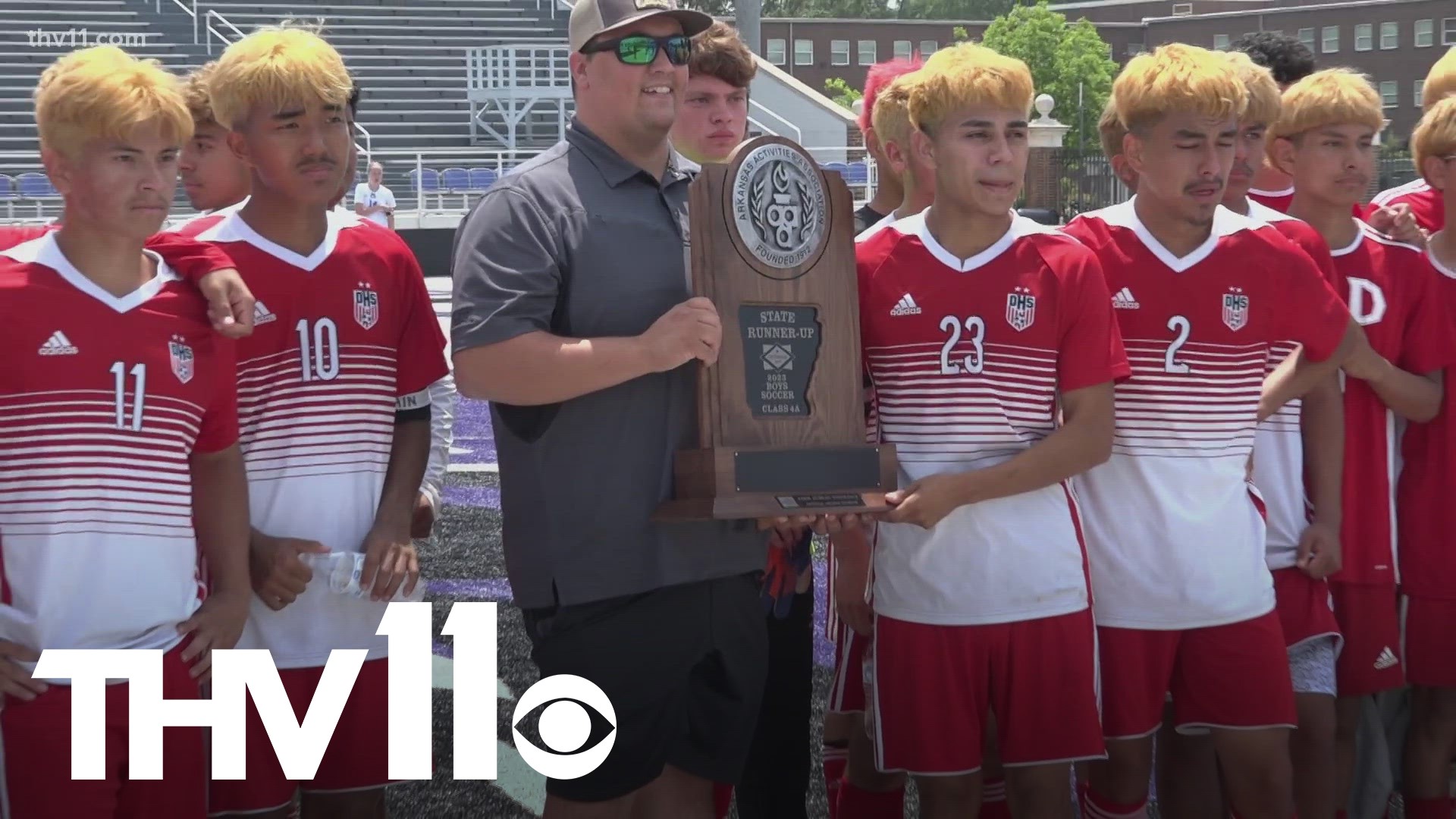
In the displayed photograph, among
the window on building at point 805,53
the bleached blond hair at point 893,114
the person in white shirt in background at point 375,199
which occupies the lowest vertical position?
the bleached blond hair at point 893,114

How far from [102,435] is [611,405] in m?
0.94

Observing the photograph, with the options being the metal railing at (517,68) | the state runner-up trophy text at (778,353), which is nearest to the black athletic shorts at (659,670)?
the state runner-up trophy text at (778,353)

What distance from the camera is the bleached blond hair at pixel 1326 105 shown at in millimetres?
4297

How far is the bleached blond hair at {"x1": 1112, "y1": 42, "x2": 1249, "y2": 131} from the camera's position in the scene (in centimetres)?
381

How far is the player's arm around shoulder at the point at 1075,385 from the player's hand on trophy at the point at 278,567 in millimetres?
1271

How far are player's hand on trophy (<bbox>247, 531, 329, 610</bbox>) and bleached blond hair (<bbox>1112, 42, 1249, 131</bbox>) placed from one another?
2.11m

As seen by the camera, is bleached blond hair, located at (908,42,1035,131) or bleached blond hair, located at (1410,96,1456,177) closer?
bleached blond hair, located at (908,42,1035,131)

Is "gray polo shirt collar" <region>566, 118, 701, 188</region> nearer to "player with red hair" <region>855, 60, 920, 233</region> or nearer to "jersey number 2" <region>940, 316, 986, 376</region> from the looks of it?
"jersey number 2" <region>940, 316, 986, 376</region>

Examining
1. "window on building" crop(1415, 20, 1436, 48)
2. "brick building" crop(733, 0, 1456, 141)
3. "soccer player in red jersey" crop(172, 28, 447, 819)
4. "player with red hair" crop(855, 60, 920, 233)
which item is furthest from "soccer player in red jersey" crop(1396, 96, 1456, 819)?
"window on building" crop(1415, 20, 1436, 48)

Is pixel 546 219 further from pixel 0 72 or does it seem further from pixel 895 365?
pixel 0 72

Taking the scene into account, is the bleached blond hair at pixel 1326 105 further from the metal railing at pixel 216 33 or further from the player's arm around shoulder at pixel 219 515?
the metal railing at pixel 216 33

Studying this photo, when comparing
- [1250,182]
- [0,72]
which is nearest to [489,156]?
[0,72]

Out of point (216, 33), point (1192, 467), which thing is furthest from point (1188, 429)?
point (216, 33)

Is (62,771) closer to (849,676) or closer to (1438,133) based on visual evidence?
(849,676)
